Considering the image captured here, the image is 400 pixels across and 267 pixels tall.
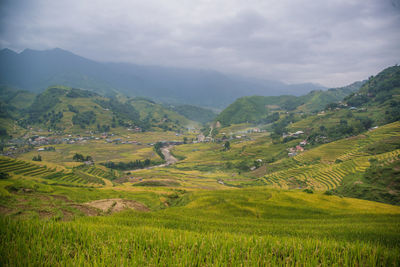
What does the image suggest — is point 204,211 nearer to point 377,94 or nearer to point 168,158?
point 168,158

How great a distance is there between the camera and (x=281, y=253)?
2.76m

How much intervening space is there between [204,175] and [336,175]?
149 ft

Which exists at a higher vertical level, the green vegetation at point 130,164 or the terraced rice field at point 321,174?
the terraced rice field at point 321,174

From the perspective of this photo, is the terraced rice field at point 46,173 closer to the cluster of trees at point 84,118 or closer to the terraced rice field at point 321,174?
the terraced rice field at point 321,174

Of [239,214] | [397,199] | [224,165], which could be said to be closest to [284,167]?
[224,165]

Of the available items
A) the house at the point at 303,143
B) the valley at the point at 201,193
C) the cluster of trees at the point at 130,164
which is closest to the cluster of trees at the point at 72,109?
the valley at the point at 201,193

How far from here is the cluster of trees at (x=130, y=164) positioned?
8054cm

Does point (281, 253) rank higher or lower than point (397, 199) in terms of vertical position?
higher

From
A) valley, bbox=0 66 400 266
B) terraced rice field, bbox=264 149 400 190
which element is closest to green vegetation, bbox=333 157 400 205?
valley, bbox=0 66 400 266

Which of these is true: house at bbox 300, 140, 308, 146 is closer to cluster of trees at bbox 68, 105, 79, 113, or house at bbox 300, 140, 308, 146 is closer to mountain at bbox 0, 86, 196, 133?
mountain at bbox 0, 86, 196, 133

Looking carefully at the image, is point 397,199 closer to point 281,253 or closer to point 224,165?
point 281,253

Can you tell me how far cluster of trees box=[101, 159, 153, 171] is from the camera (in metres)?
80.5

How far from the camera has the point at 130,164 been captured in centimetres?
8456

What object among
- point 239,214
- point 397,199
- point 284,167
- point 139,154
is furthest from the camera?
point 139,154
